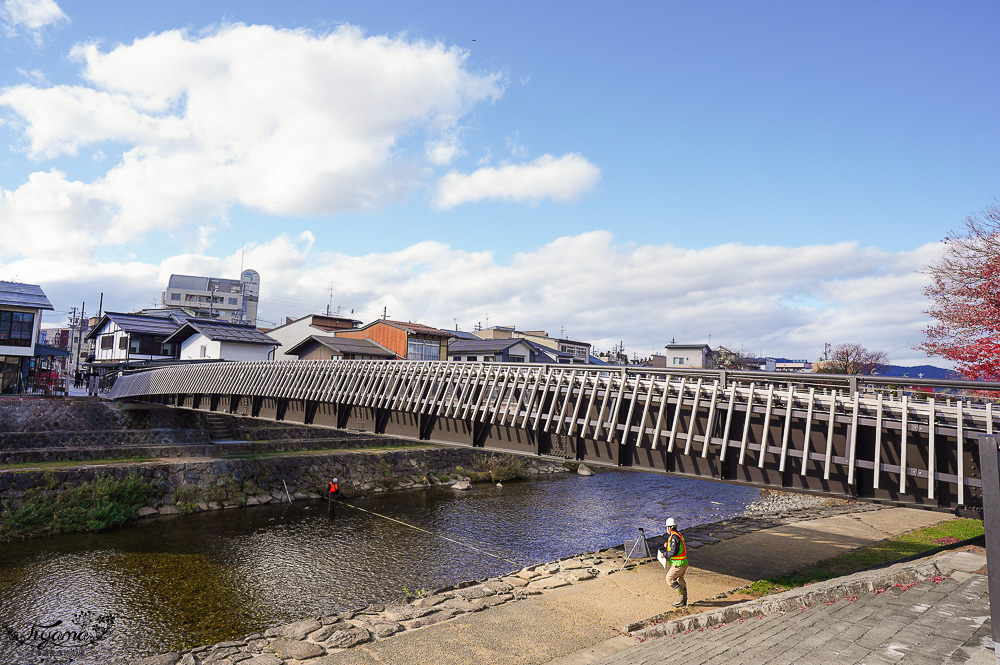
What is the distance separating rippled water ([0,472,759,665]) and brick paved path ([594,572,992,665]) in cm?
1101

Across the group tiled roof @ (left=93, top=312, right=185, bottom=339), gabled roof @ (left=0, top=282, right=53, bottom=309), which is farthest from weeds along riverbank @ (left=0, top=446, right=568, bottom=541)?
tiled roof @ (left=93, top=312, right=185, bottom=339)

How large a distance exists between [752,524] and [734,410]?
642 inches

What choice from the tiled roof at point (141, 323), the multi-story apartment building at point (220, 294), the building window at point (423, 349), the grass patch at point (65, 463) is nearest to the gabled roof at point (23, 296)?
the tiled roof at point (141, 323)

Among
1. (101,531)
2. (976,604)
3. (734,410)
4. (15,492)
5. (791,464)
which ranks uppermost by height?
(734,410)

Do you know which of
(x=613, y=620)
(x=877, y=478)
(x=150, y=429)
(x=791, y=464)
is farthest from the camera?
(x=150, y=429)

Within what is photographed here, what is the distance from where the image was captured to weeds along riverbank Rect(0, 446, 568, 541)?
2498 centimetres

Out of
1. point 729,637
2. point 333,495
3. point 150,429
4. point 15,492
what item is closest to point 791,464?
point 729,637

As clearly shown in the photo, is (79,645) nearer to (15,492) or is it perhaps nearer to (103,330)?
(15,492)

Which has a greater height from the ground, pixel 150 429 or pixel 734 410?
pixel 734 410

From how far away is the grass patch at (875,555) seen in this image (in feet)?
54.1

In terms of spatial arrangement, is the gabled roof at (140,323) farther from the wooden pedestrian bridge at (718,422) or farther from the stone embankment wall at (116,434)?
the wooden pedestrian bridge at (718,422)

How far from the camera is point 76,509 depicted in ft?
83.1

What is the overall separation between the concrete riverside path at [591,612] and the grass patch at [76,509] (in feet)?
65.6

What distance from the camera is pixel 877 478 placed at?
34.6ft
